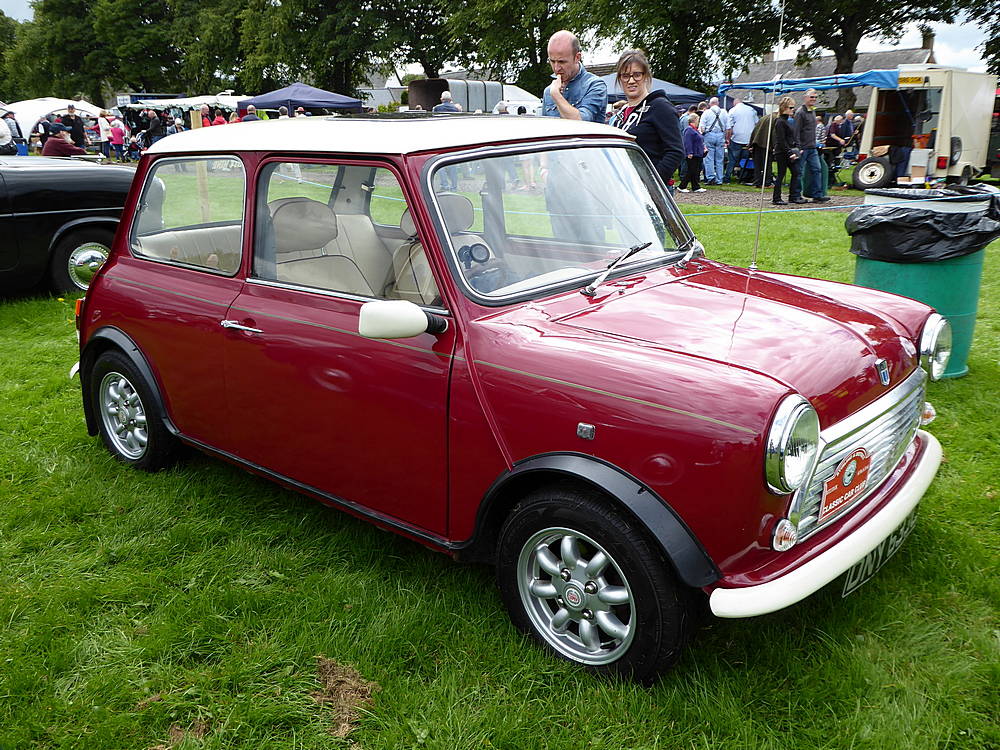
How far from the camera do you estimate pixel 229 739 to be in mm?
2672

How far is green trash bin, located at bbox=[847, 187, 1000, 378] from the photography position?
16.5 ft

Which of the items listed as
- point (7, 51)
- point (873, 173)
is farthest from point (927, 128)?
point (7, 51)

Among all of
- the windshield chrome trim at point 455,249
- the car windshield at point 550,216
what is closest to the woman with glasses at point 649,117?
the car windshield at point 550,216

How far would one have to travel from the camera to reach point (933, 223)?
5020mm

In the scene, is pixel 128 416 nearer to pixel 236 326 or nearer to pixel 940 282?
pixel 236 326

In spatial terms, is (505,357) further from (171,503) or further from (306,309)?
(171,503)

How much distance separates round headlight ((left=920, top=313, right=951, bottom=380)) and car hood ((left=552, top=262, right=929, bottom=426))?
12 centimetres

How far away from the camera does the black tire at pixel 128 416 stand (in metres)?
4.27

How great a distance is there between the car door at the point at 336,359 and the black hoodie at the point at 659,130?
9.88 feet

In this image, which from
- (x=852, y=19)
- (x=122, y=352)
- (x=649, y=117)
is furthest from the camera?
(x=852, y=19)

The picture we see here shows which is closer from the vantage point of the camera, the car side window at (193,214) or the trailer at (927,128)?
the car side window at (193,214)

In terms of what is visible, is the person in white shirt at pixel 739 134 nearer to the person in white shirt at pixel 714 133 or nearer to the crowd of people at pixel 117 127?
the person in white shirt at pixel 714 133

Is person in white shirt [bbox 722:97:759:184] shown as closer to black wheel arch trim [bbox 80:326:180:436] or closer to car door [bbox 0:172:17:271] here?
car door [bbox 0:172:17:271]

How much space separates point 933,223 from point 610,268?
2811mm
